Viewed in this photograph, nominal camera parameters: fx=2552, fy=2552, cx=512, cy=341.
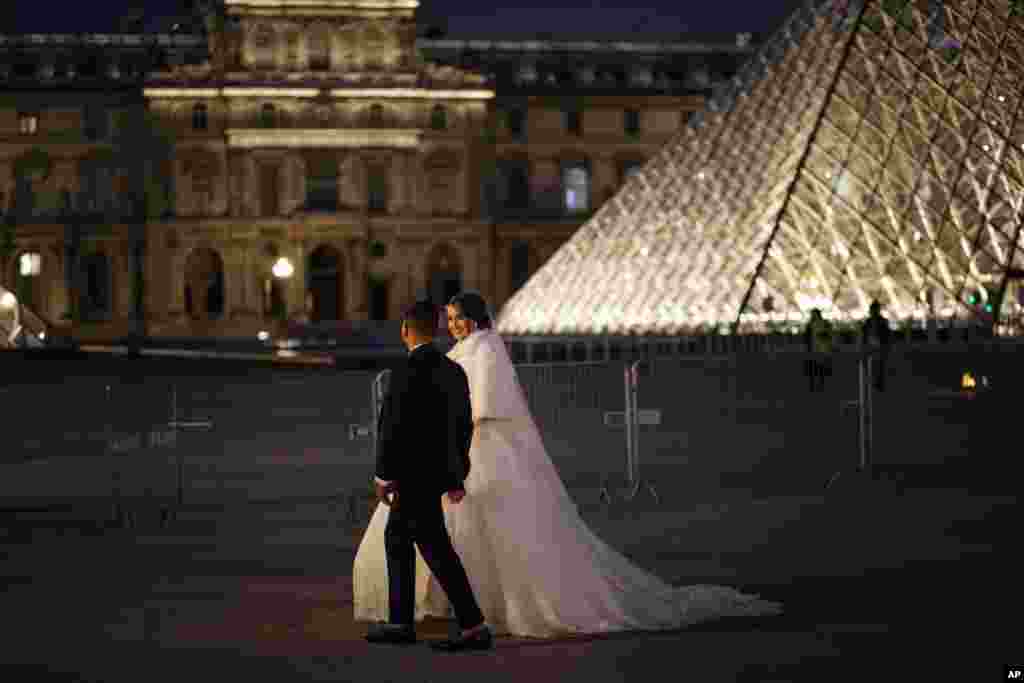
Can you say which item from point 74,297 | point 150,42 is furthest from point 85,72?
point 74,297

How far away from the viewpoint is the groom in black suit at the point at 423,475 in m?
13.3

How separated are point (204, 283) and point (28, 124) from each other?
1160 centimetres

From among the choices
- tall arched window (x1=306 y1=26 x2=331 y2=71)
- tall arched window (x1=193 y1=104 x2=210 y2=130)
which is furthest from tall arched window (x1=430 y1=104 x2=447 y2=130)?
tall arched window (x1=193 y1=104 x2=210 y2=130)

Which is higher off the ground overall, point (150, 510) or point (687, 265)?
point (687, 265)

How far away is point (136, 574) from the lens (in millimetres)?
17016

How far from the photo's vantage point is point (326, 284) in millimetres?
111062

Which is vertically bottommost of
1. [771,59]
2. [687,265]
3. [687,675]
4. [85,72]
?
[687,675]

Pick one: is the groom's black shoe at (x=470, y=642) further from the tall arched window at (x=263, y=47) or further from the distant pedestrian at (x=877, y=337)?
the tall arched window at (x=263, y=47)

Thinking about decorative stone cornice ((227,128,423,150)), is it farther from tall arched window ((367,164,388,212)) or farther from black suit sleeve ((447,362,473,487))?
black suit sleeve ((447,362,473,487))

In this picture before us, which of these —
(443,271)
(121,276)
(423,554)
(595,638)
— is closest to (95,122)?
(121,276)

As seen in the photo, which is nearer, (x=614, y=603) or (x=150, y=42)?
(x=614, y=603)

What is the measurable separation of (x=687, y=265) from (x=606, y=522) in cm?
3770

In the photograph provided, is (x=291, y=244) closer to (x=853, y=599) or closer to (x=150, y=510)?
(x=150, y=510)

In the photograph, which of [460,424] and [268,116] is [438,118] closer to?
[268,116]
